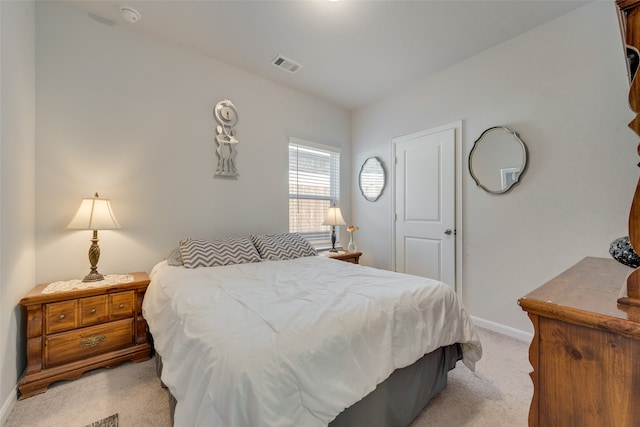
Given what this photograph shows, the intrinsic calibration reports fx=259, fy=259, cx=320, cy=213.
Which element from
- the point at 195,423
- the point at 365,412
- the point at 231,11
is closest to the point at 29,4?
the point at 231,11

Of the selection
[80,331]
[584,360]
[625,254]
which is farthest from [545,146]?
[80,331]

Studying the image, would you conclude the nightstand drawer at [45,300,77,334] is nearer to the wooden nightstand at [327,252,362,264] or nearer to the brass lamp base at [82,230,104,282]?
the brass lamp base at [82,230,104,282]

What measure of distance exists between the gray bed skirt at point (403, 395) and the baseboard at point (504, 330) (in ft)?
3.61

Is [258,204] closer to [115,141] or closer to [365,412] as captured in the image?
[115,141]

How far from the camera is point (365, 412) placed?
3.76 feet

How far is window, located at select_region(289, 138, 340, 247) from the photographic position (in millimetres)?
3490

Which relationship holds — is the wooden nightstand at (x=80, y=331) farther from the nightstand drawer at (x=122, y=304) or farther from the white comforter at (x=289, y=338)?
the white comforter at (x=289, y=338)

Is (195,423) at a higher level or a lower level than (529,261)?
lower

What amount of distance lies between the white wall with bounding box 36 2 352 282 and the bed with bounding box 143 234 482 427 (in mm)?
703

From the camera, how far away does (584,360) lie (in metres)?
0.73

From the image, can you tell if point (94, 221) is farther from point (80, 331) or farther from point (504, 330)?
point (504, 330)

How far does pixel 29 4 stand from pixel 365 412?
3436mm

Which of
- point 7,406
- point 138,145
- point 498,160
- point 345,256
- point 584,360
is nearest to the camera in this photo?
point 584,360

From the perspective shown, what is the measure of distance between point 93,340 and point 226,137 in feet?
6.91
